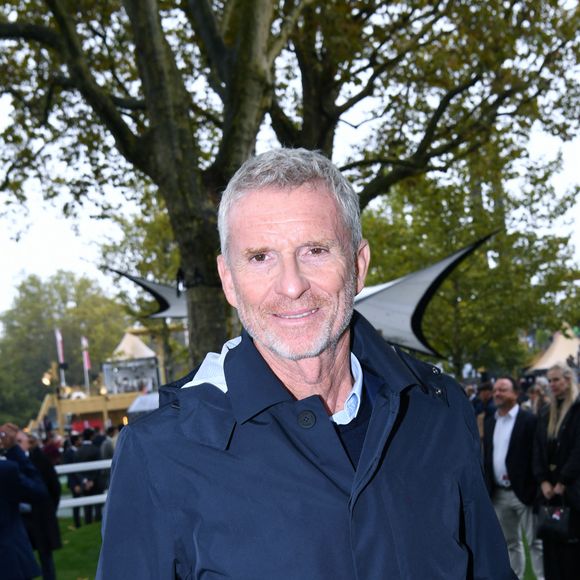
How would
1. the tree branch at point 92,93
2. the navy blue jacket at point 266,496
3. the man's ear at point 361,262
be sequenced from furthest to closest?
→ the tree branch at point 92,93
the man's ear at point 361,262
the navy blue jacket at point 266,496

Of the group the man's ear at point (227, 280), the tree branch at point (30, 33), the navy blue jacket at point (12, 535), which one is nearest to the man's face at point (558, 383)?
the navy blue jacket at point (12, 535)

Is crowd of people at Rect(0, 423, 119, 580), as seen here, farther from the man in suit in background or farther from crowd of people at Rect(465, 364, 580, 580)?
the man in suit in background

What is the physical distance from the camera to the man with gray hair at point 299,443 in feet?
6.65

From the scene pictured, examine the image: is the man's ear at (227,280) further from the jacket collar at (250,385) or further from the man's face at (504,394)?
the man's face at (504,394)

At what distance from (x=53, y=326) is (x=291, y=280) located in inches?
4178

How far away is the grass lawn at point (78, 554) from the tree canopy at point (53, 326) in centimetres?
7638

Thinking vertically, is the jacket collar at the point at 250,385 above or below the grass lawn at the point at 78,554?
above

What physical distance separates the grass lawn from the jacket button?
932 cm

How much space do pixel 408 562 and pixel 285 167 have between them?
3.24 ft

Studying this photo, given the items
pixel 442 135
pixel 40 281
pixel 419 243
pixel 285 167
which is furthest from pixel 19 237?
pixel 40 281

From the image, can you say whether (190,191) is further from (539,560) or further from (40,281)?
(40,281)

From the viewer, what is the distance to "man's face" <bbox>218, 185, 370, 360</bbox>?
227cm

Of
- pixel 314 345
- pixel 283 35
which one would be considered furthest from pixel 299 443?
pixel 283 35

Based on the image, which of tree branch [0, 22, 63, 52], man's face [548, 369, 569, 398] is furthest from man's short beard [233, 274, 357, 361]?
tree branch [0, 22, 63, 52]
